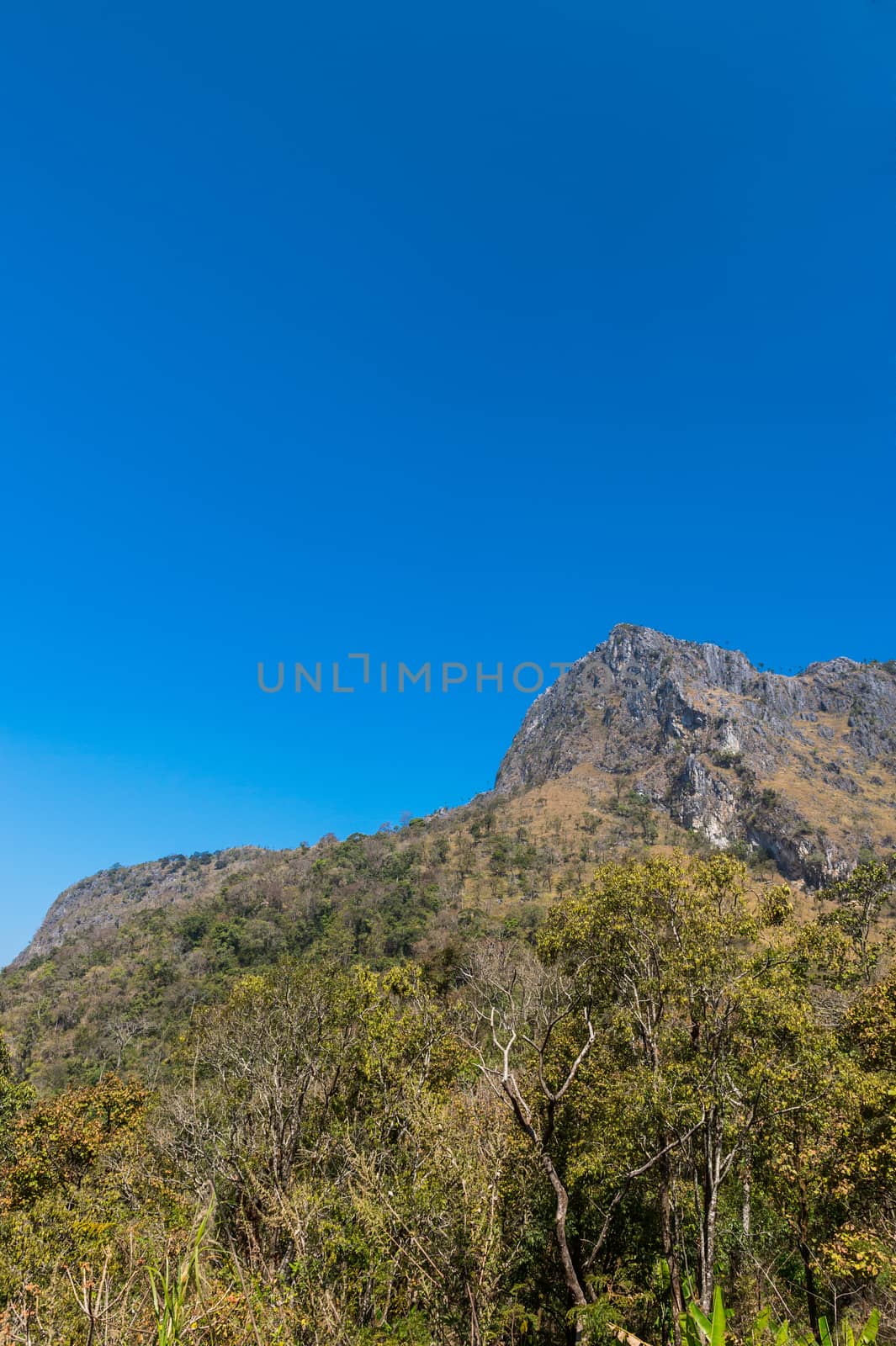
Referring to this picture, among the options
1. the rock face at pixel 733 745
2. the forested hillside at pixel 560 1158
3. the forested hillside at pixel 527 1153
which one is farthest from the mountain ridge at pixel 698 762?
the forested hillside at pixel 560 1158

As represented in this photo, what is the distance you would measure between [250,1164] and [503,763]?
178422mm

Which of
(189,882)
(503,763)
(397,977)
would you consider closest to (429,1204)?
(397,977)

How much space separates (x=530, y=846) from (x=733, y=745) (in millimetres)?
56815

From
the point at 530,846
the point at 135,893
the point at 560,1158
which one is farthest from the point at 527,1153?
the point at 135,893

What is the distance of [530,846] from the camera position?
96.9m

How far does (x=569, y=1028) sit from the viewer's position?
18281 mm

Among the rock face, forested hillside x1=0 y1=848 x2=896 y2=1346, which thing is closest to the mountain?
the rock face

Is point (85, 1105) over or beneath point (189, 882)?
beneath

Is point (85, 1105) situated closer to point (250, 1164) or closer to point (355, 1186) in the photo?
point (250, 1164)

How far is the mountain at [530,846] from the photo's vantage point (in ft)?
220

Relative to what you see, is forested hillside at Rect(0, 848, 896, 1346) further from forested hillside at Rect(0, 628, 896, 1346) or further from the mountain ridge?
the mountain ridge

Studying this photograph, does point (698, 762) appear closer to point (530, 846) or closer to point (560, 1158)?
point (530, 846)

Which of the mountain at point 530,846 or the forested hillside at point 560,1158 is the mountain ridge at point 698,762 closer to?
the mountain at point 530,846

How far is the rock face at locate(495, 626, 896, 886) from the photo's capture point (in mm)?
106062
